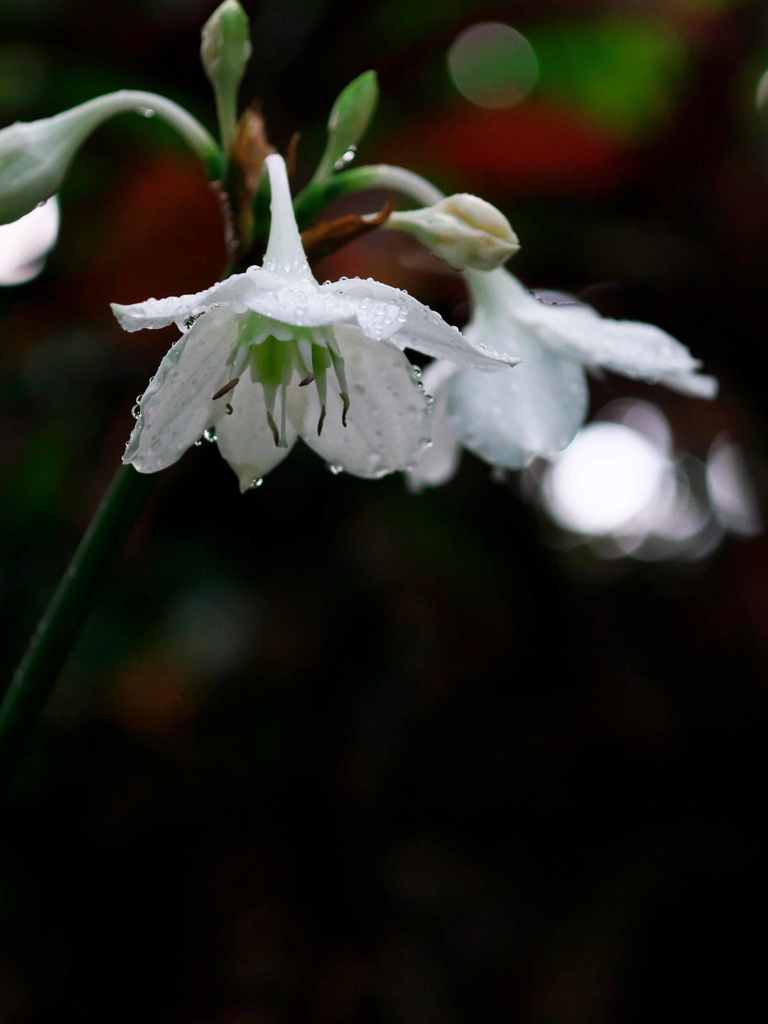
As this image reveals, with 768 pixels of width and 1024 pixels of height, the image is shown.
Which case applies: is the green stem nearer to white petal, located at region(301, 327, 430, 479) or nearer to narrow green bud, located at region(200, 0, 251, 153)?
white petal, located at region(301, 327, 430, 479)

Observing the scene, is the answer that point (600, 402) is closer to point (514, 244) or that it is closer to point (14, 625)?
point (14, 625)

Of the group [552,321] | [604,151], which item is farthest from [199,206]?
[552,321]

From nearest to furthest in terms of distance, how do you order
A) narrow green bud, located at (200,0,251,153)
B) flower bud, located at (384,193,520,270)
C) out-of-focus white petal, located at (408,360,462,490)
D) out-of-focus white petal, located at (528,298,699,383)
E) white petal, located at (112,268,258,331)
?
white petal, located at (112,268,258,331), flower bud, located at (384,193,520,270), narrow green bud, located at (200,0,251,153), out-of-focus white petal, located at (528,298,699,383), out-of-focus white petal, located at (408,360,462,490)

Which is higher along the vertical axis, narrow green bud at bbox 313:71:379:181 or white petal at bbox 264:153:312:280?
narrow green bud at bbox 313:71:379:181

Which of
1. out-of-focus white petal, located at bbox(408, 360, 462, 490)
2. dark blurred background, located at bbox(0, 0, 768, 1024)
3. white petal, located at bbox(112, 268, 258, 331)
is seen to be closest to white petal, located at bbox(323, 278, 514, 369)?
white petal, located at bbox(112, 268, 258, 331)

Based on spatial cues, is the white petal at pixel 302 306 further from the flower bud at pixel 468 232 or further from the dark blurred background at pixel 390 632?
the dark blurred background at pixel 390 632

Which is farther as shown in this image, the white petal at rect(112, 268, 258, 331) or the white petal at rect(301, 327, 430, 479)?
the white petal at rect(301, 327, 430, 479)

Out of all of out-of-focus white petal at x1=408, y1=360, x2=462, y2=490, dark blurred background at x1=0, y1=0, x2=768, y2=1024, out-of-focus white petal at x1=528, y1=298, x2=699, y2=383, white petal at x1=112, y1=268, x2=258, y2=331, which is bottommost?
dark blurred background at x1=0, y1=0, x2=768, y2=1024
